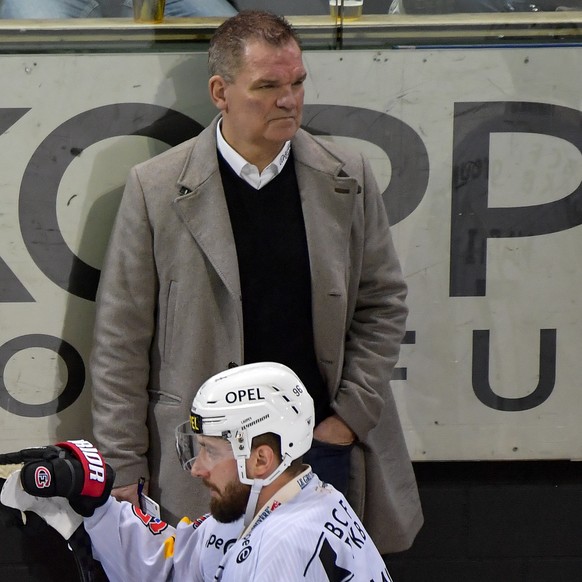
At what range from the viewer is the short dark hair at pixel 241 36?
2732mm

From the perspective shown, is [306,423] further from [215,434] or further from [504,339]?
[504,339]

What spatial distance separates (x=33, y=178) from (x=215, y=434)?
123 cm

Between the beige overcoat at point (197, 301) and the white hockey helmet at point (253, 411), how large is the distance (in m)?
0.57

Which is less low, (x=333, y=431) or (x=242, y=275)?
(x=242, y=275)

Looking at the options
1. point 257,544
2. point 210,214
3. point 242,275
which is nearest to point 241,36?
point 210,214

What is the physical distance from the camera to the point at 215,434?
2225mm

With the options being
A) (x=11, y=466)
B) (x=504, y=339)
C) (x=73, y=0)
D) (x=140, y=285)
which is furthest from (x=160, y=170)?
(x=504, y=339)

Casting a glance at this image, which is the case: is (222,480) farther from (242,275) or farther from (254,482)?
(242,275)

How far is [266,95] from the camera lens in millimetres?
2744

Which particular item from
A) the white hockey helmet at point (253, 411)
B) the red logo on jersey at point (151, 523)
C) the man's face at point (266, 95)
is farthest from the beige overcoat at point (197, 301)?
the white hockey helmet at point (253, 411)

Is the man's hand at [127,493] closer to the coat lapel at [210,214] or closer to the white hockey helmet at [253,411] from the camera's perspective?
the coat lapel at [210,214]

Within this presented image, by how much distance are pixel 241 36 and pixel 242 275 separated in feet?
1.88

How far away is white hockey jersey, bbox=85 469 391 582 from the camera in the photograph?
82.9 inches

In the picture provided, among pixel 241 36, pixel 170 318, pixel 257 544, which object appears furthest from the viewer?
pixel 170 318
